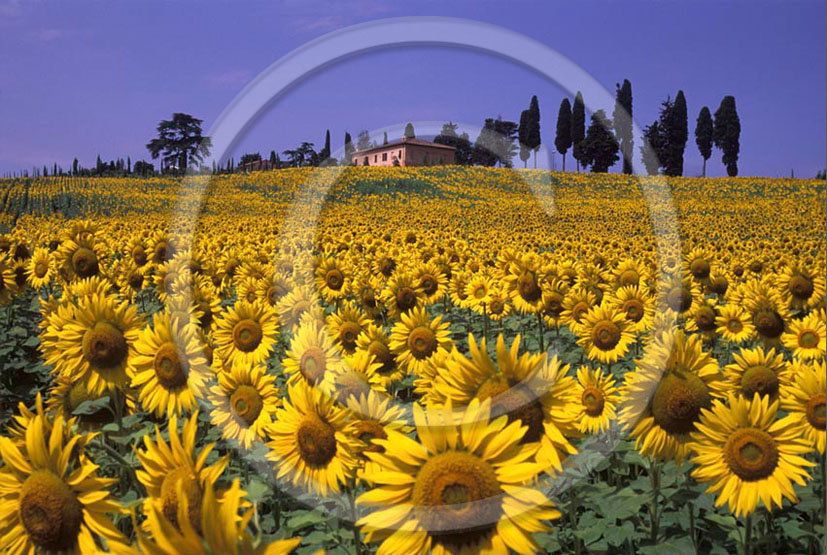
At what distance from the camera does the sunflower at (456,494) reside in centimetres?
195

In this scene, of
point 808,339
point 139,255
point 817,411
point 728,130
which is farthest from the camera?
point 728,130

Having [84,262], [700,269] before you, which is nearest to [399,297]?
[84,262]

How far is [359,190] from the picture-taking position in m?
42.9

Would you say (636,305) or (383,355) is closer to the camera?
(383,355)

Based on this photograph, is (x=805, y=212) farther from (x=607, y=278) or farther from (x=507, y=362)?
(x=507, y=362)

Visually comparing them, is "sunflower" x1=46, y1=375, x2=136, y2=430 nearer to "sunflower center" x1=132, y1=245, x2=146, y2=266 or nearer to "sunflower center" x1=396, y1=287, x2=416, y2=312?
"sunflower center" x1=396, y1=287, x2=416, y2=312

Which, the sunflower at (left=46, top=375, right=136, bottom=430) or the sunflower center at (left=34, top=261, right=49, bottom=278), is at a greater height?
the sunflower center at (left=34, top=261, right=49, bottom=278)

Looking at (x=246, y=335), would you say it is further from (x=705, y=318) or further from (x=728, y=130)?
(x=728, y=130)

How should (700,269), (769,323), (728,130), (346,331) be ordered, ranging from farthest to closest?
(728,130) < (700,269) < (769,323) < (346,331)

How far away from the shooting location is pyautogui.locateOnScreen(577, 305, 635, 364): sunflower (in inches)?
236

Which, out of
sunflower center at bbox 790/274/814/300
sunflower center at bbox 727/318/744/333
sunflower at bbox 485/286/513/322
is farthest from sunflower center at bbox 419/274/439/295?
sunflower center at bbox 790/274/814/300

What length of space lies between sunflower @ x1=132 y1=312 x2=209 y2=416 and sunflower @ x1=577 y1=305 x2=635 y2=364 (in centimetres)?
364

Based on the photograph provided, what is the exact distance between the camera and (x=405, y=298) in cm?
712

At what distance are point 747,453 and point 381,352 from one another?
2553 mm
